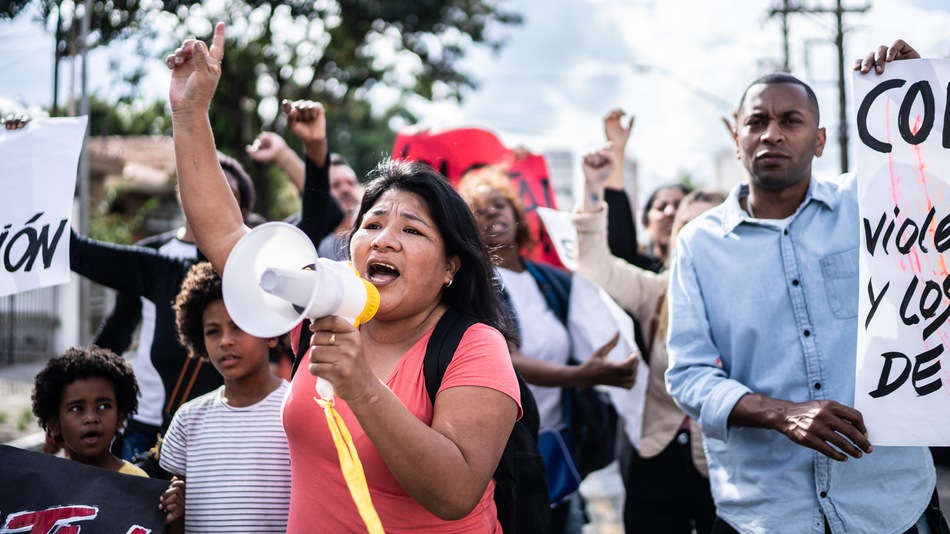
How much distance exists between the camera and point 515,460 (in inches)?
101

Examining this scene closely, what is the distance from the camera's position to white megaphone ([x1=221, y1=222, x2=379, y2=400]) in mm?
1498

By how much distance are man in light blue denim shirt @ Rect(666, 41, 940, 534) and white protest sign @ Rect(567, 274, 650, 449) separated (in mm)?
1083

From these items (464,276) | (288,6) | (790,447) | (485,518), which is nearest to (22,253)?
(464,276)

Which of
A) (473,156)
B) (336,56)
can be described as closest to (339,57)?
(336,56)

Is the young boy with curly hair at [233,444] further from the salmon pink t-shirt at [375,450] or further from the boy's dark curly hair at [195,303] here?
the salmon pink t-shirt at [375,450]

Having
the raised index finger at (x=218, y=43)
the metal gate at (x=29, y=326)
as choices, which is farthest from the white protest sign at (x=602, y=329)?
the metal gate at (x=29, y=326)

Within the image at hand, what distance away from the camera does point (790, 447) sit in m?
2.61

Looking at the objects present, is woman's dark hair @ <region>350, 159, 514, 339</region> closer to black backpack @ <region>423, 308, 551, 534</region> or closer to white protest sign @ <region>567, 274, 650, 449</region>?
black backpack @ <region>423, 308, 551, 534</region>

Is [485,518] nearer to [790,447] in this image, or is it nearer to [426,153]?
[790,447]

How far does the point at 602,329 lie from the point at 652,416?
17.9 inches

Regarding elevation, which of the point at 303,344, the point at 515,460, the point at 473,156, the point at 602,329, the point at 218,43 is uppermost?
the point at 473,156

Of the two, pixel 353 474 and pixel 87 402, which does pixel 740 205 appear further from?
pixel 87 402

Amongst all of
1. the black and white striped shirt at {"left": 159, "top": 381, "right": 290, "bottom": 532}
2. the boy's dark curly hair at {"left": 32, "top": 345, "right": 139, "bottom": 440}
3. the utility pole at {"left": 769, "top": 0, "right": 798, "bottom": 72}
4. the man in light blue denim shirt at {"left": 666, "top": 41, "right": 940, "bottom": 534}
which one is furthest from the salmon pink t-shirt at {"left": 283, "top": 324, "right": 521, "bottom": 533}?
the utility pole at {"left": 769, "top": 0, "right": 798, "bottom": 72}

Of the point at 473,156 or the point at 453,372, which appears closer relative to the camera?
the point at 453,372
